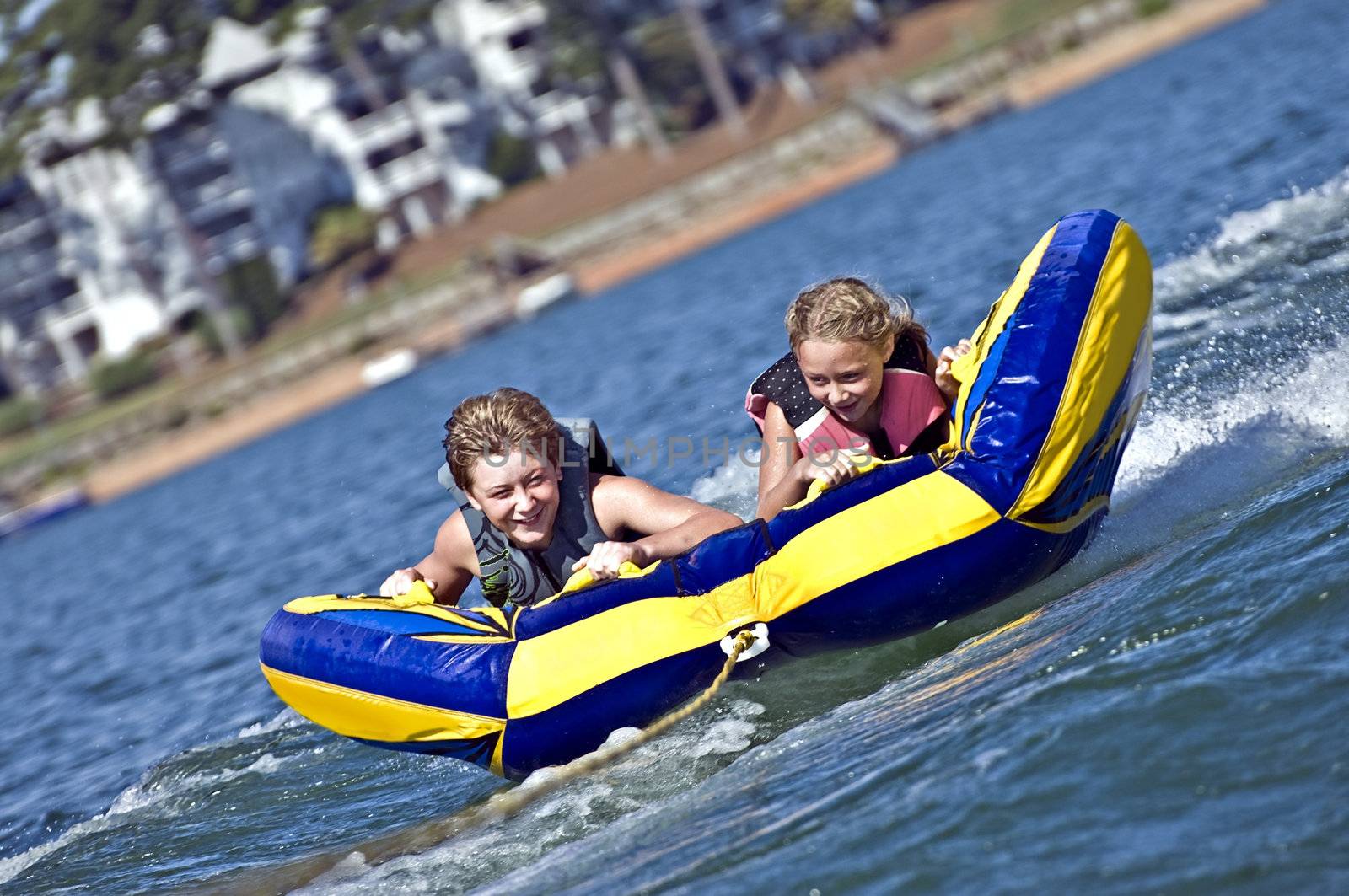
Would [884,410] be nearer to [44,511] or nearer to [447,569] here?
[447,569]

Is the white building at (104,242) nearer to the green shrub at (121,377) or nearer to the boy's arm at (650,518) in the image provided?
the green shrub at (121,377)

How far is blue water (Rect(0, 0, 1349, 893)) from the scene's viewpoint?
10.1 feet

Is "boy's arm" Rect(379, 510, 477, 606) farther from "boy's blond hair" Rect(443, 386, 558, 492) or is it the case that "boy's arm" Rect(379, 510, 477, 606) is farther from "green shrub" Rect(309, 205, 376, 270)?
"green shrub" Rect(309, 205, 376, 270)

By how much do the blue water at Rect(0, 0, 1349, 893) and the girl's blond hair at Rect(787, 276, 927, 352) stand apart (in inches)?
38.1

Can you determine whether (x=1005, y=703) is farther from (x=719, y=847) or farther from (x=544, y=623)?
(x=544, y=623)

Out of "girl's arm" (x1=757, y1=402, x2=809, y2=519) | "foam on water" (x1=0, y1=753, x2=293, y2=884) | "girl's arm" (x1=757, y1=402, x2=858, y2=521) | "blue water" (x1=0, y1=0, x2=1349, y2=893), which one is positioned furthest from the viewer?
"foam on water" (x1=0, y1=753, x2=293, y2=884)

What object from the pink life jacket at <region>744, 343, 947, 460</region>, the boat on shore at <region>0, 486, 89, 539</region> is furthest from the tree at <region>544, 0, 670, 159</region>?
the pink life jacket at <region>744, 343, 947, 460</region>

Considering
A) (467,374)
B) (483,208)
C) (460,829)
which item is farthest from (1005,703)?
(483,208)

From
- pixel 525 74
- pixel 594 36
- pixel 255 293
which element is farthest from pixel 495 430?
pixel 525 74

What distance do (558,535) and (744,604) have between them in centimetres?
65

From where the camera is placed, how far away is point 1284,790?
2.88 metres

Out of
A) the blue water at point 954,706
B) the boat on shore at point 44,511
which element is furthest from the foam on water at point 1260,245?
the boat on shore at point 44,511

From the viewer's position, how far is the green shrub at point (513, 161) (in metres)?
48.6

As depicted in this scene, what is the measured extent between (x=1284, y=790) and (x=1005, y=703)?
36.6 inches
